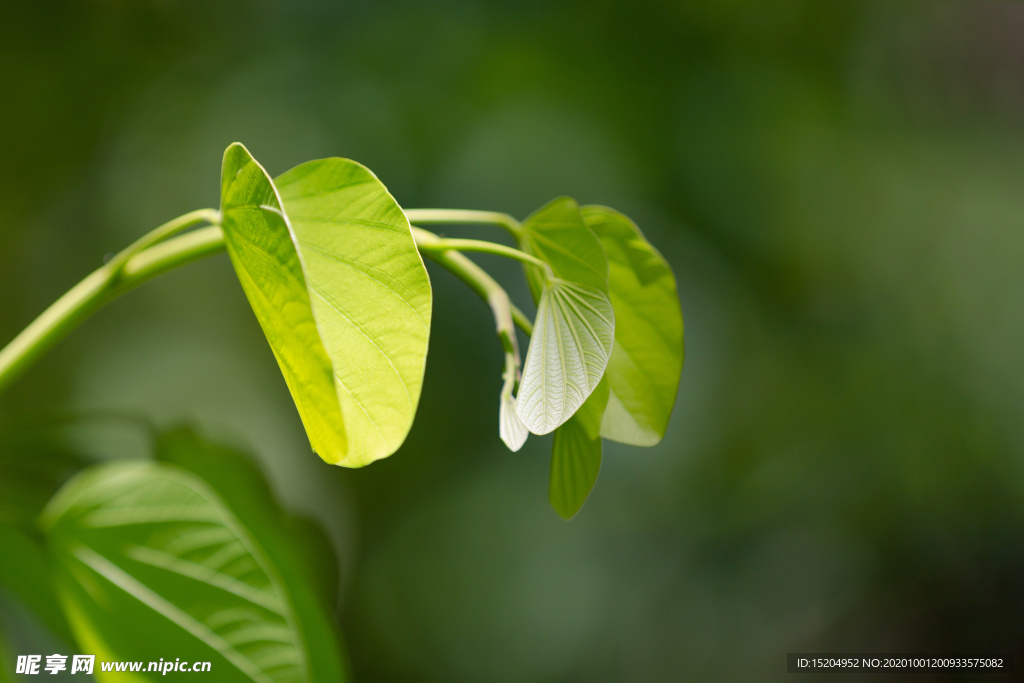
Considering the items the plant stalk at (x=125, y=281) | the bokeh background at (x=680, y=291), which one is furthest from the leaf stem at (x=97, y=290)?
the bokeh background at (x=680, y=291)

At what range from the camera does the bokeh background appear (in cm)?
65

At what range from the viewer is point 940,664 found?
78 cm

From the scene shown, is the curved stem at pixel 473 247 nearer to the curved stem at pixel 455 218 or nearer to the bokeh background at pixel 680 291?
the curved stem at pixel 455 218

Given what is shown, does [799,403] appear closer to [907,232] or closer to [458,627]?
[907,232]

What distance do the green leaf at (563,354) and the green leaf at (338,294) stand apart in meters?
0.04

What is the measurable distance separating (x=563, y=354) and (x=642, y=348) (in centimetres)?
7

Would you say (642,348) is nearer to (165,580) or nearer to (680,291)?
(165,580)

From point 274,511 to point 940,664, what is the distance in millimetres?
884

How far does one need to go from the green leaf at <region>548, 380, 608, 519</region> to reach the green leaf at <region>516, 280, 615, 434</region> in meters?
0.02

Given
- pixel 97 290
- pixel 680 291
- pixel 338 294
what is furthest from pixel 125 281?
pixel 680 291

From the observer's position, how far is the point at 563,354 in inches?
7.7

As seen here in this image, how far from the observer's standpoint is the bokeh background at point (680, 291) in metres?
0.65

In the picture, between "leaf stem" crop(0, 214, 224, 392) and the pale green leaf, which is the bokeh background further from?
the pale green leaf

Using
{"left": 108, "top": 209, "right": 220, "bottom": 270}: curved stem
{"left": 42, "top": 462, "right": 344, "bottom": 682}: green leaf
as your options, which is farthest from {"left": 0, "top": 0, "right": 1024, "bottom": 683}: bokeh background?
{"left": 108, "top": 209, "right": 220, "bottom": 270}: curved stem
